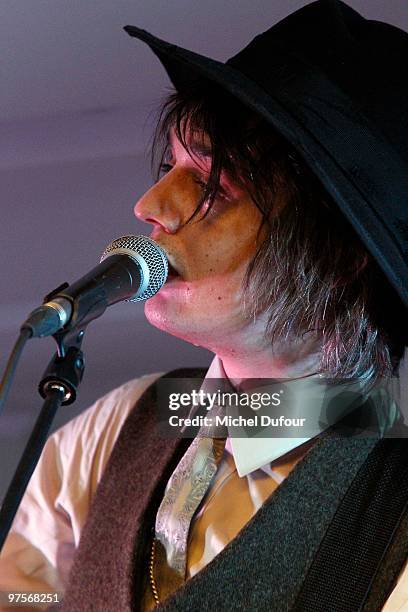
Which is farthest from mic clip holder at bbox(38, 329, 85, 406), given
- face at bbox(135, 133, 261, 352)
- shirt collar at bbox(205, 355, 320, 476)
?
shirt collar at bbox(205, 355, 320, 476)

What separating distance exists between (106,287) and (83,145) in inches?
31.5

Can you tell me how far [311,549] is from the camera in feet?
3.55

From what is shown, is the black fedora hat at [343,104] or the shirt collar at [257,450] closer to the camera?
the black fedora hat at [343,104]

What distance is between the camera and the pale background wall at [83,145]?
1.45 m

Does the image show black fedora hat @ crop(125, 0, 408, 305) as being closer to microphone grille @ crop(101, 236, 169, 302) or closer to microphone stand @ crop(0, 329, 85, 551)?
microphone grille @ crop(101, 236, 169, 302)

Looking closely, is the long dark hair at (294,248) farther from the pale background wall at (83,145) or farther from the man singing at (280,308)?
the pale background wall at (83,145)

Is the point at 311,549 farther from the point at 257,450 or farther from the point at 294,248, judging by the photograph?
the point at 294,248

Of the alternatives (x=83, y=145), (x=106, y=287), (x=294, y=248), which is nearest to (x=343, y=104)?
(x=294, y=248)

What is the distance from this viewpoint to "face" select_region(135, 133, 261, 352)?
110 cm

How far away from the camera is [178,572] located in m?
1.15

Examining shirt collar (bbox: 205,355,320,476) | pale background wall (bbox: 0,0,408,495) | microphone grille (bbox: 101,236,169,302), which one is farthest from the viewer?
Result: pale background wall (bbox: 0,0,408,495)

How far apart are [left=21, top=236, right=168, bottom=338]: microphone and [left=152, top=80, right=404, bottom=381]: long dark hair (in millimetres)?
162

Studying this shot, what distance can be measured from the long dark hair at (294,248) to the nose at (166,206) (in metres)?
0.02

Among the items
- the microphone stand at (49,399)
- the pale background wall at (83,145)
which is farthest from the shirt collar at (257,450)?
the pale background wall at (83,145)
